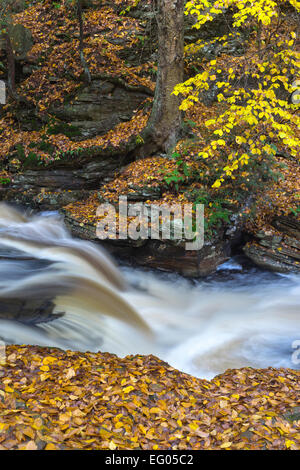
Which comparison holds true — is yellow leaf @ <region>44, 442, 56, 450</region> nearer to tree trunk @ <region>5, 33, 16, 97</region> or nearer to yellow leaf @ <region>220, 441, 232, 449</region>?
yellow leaf @ <region>220, 441, 232, 449</region>

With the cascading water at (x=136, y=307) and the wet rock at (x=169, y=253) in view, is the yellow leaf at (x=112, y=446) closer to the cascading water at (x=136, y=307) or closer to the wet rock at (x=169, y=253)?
the cascading water at (x=136, y=307)

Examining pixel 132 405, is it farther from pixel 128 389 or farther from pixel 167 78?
pixel 167 78

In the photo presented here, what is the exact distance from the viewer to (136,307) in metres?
7.06

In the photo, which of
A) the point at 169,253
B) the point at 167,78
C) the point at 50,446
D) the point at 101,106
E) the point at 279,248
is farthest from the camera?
the point at 101,106

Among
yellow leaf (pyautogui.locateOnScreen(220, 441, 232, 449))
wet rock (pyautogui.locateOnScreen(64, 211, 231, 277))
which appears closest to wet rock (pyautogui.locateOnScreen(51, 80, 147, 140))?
wet rock (pyautogui.locateOnScreen(64, 211, 231, 277))

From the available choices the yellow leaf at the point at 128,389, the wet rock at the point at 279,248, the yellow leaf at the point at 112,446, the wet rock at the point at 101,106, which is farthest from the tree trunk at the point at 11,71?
the yellow leaf at the point at 112,446

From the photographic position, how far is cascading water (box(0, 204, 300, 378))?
5371 millimetres

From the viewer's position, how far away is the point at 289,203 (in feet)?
28.6

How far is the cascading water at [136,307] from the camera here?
5.37 meters

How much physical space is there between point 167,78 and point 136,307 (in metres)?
5.88

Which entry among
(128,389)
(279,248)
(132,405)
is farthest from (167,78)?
(132,405)
